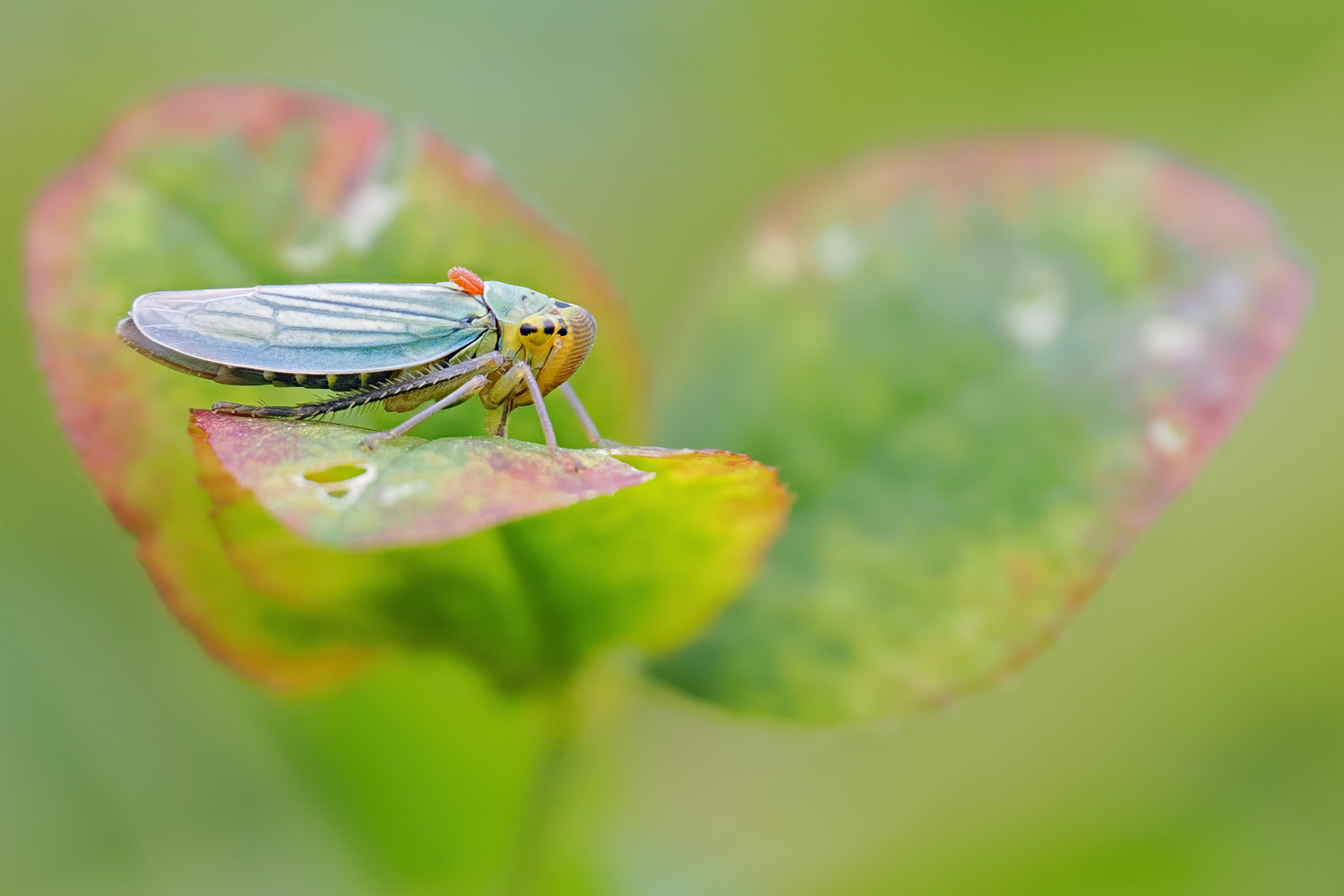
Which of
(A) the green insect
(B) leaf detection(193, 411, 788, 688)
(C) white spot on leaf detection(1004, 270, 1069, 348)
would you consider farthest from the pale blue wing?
(C) white spot on leaf detection(1004, 270, 1069, 348)

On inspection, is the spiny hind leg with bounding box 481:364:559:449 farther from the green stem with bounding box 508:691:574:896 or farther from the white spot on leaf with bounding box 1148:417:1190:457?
the white spot on leaf with bounding box 1148:417:1190:457

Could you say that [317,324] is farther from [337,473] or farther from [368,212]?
[337,473]

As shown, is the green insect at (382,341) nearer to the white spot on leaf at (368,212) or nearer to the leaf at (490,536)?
the white spot on leaf at (368,212)

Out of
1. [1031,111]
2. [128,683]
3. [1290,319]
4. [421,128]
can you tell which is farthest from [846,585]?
[1031,111]

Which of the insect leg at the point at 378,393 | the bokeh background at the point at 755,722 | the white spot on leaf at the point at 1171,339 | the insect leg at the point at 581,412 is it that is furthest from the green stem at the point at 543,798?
the white spot on leaf at the point at 1171,339

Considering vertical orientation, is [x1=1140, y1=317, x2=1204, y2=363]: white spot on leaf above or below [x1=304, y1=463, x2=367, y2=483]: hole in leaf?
above
